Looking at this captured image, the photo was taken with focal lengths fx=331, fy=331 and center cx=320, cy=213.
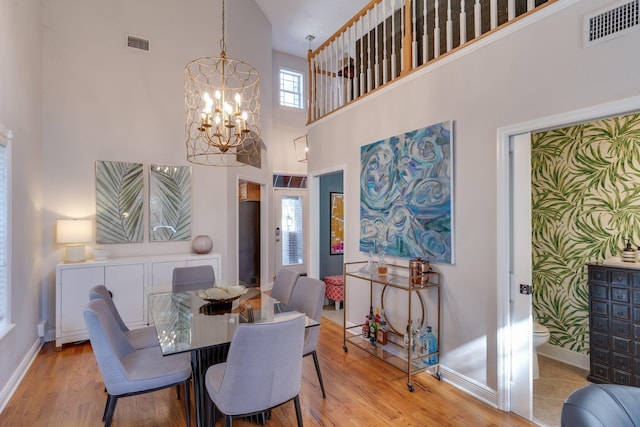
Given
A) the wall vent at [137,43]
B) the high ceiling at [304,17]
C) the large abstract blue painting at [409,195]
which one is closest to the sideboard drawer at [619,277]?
the large abstract blue painting at [409,195]

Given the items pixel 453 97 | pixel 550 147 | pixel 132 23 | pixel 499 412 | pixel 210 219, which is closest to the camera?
pixel 499 412

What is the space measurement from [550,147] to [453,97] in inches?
57.3

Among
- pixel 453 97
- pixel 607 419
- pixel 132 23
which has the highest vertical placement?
pixel 132 23

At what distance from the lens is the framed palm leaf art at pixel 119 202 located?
4266mm

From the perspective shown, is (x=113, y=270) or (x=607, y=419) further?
(x=113, y=270)

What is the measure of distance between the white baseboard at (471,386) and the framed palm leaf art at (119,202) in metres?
4.03

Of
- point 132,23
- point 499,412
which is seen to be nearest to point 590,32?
point 499,412

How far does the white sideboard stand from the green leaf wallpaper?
3899 mm

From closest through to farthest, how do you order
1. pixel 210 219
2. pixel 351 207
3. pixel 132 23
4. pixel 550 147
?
pixel 550 147
pixel 351 207
pixel 132 23
pixel 210 219

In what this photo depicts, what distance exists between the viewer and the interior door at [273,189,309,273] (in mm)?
7133

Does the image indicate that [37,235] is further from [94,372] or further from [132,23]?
[132,23]

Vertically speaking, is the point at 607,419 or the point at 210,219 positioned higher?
the point at 210,219

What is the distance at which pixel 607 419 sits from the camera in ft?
3.49

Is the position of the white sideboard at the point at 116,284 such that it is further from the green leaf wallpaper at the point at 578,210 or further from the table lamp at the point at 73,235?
the green leaf wallpaper at the point at 578,210
